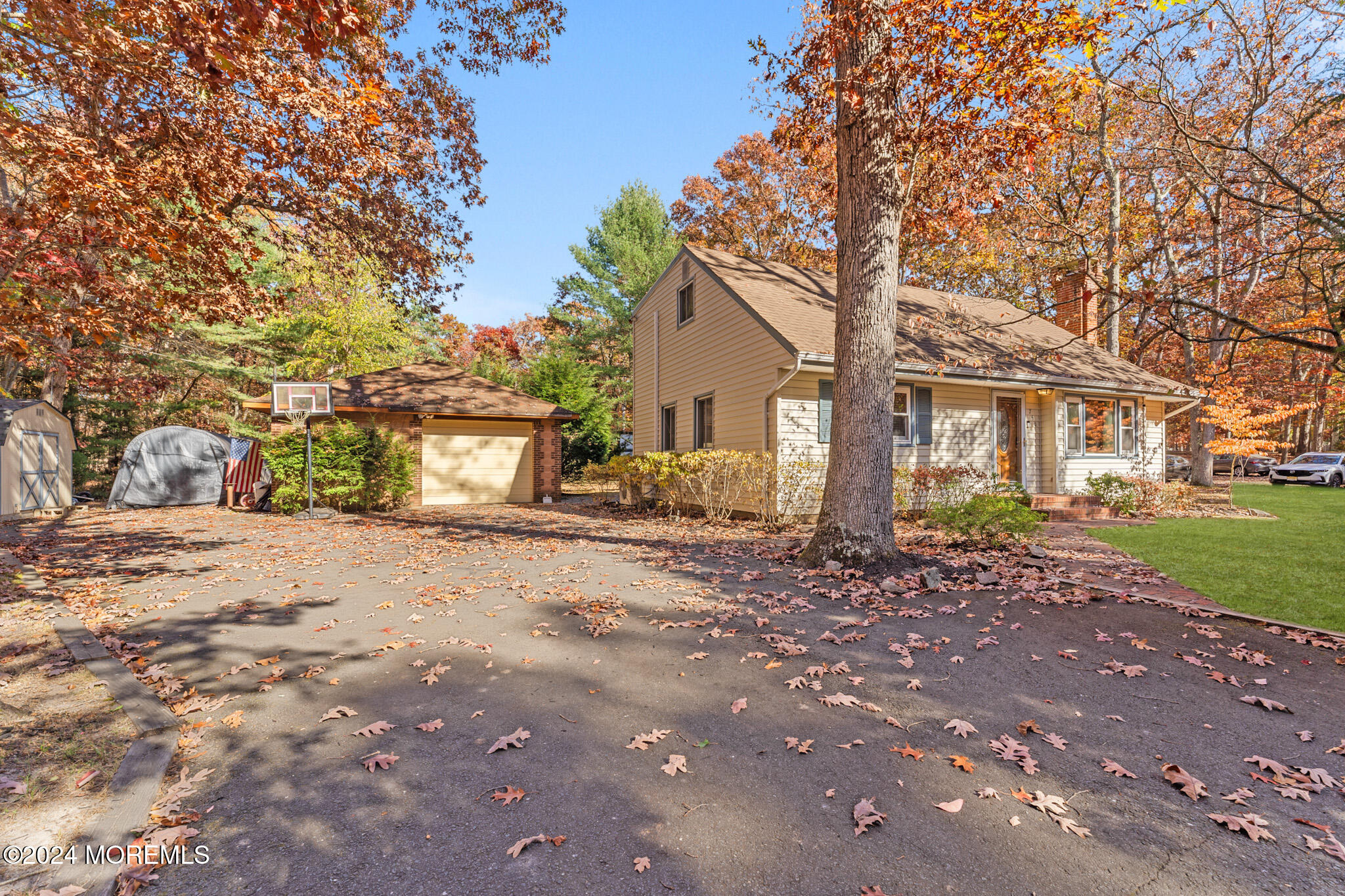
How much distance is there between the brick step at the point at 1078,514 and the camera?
1264 cm

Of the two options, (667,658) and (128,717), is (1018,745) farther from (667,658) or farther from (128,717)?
(128,717)

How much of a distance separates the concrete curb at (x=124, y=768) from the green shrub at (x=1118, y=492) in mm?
16076

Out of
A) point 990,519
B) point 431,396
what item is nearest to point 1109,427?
point 990,519

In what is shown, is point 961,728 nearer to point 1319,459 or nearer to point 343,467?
point 343,467

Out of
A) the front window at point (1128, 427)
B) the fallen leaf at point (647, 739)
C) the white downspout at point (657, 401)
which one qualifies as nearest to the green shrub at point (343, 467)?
the white downspout at point (657, 401)

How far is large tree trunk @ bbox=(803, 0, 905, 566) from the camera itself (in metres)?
6.91

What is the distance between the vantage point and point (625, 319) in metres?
27.7

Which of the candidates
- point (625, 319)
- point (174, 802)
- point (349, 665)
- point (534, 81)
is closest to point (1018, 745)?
point (174, 802)

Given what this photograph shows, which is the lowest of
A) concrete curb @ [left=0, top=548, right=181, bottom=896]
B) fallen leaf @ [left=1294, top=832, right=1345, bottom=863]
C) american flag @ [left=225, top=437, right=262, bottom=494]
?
fallen leaf @ [left=1294, top=832, right=1345, bottom=863]

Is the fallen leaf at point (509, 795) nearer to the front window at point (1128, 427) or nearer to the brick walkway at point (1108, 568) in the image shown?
the brick walkway at point (1108, 568)

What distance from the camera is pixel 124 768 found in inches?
106

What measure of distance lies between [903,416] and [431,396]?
12.2m

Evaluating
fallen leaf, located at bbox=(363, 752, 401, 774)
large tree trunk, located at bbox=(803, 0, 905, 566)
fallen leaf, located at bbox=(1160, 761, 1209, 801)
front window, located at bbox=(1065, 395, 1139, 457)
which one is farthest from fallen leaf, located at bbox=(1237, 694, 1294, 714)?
front window, located at bbox=(1065, 395, 1139, 457)

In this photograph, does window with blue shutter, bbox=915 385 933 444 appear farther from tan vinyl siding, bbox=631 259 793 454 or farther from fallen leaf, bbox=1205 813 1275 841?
fallen leaf, bbox=1205 813 1275 841
